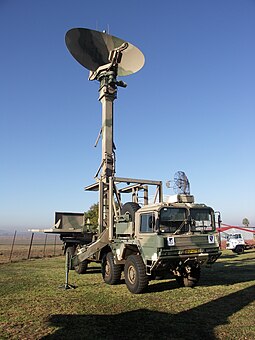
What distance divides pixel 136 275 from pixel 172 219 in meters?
1.84

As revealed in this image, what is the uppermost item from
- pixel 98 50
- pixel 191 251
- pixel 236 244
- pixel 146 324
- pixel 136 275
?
pixel 98 50

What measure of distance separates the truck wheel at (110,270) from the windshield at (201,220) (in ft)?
9.74

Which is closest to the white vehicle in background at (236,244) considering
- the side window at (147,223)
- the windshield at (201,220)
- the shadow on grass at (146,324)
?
the windshield at (201,220)

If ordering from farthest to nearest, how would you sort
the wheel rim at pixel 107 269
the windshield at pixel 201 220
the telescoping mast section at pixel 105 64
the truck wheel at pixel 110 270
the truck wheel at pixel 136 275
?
the telescoping mast section at pixel 105 64 → the wheel rim at pixel 107 269 → the truck wheel at pixel 110 270 → the windshield at pixel 201 220 → the truck wheel at pixel 136 275

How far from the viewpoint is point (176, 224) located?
30.1ft

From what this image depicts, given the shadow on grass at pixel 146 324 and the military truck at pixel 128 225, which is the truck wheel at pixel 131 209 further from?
the shadow on grass at pixel 146 324

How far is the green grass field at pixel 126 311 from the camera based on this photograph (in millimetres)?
5645

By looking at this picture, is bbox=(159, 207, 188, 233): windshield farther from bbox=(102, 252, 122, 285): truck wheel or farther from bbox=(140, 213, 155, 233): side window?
bbox=(102, 252, 122, 285): truck wheel

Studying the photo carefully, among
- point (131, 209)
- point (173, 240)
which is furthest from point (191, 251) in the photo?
point (131, 209)

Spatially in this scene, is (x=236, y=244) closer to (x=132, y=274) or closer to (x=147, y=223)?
(x=132, y=274)

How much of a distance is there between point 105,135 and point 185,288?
7.65 m

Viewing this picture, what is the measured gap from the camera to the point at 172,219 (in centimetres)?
915

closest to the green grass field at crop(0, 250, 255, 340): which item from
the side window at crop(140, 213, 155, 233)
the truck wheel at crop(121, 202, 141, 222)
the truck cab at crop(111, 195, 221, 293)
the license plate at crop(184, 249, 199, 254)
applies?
the truck cab at crop(111, 195, 221, 293)

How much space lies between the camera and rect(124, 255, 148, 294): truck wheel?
8.91 m
